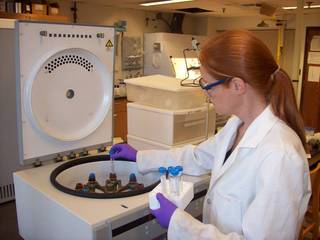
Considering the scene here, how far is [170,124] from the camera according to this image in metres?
1.70

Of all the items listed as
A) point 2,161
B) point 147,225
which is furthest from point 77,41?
point 2,161

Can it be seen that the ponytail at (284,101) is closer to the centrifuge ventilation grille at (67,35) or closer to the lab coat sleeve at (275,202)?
the lab coat sleeve at (275,202)

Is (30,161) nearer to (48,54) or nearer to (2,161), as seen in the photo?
(48,54)

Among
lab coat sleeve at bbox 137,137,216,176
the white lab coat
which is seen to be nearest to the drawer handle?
lab coat sleeve at bbox 137,137,216,176

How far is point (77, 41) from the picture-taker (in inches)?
53.8

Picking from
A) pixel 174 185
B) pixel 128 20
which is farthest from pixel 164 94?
pixel 128 20

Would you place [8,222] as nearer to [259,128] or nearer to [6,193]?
[6,193]

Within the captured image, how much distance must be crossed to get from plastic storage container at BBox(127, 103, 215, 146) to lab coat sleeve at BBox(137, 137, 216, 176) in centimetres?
27

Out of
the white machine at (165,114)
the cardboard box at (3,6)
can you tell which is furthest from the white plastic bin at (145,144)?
the cardboard box at (3,6)

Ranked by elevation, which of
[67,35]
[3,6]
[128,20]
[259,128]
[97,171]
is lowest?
[97,171]

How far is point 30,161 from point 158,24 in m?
4.92

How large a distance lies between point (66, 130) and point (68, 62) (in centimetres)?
30

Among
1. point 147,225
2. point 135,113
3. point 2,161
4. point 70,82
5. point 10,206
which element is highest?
point 70,82

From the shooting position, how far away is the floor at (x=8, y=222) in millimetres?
1752
